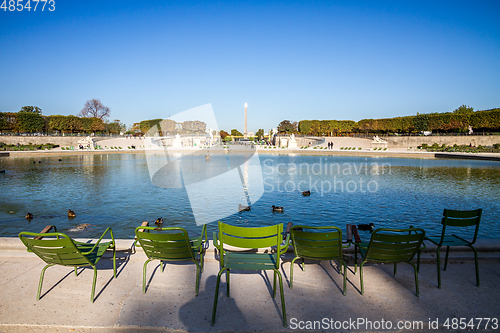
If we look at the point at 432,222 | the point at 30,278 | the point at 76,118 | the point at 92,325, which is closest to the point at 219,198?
the point at 432,222

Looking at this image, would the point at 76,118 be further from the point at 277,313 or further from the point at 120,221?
the point at 277,313

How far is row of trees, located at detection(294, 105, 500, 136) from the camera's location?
173ft

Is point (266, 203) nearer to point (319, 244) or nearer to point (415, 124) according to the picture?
point (319, 244)

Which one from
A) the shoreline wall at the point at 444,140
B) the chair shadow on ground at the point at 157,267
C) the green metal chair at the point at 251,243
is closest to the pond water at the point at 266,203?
the chair shadow on ground at the point at 157,267

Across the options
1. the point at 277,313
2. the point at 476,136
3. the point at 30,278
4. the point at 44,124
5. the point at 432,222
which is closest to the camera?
the point at 277,313

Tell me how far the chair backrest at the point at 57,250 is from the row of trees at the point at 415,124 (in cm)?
6518

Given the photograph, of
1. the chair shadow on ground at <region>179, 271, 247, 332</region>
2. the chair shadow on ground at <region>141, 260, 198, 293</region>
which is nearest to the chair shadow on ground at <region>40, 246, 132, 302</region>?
the chair shadow on ground at <region>141, 260, 198, 293</region>

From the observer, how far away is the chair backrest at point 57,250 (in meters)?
3.41

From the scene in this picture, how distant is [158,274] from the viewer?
4297 mm

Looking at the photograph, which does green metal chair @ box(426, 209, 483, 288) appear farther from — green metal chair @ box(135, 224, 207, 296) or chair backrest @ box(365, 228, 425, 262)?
green metal chair @ box(135, 224, 207, 296)

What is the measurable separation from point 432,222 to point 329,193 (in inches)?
184

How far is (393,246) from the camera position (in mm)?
3648

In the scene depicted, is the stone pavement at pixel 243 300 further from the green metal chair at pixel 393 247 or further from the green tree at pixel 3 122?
the green tree at pixel 3 122

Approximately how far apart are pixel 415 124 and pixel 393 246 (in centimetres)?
6691
